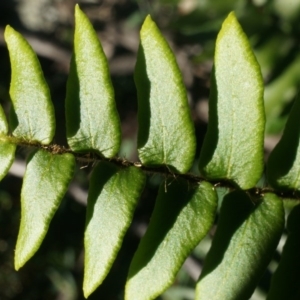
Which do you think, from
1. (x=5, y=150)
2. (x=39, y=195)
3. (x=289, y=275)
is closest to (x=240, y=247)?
(x=289, y=275)

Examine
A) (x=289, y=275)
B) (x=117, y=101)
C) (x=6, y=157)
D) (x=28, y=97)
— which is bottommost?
(x=117, y=101)

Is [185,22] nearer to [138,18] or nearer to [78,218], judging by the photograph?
[138,18]

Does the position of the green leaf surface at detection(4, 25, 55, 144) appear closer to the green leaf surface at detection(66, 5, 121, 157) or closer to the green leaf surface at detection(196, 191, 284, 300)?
the green leaf surface at detection(66, 5, 121, 157)

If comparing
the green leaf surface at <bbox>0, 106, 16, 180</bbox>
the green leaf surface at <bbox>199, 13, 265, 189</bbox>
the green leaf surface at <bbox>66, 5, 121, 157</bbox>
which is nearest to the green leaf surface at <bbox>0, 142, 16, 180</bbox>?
the green leaf surface at <bbox>0, 106, 16, 180</bbox>

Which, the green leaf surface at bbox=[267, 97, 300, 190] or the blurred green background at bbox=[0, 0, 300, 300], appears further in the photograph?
the blurred green background at bbox=[0, 0, 300, 300]

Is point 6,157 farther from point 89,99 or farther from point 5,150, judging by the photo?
point 89,99

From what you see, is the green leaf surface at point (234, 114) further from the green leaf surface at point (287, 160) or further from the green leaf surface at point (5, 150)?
the green leaf surface at point (5, 150)

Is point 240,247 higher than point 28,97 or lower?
lower
